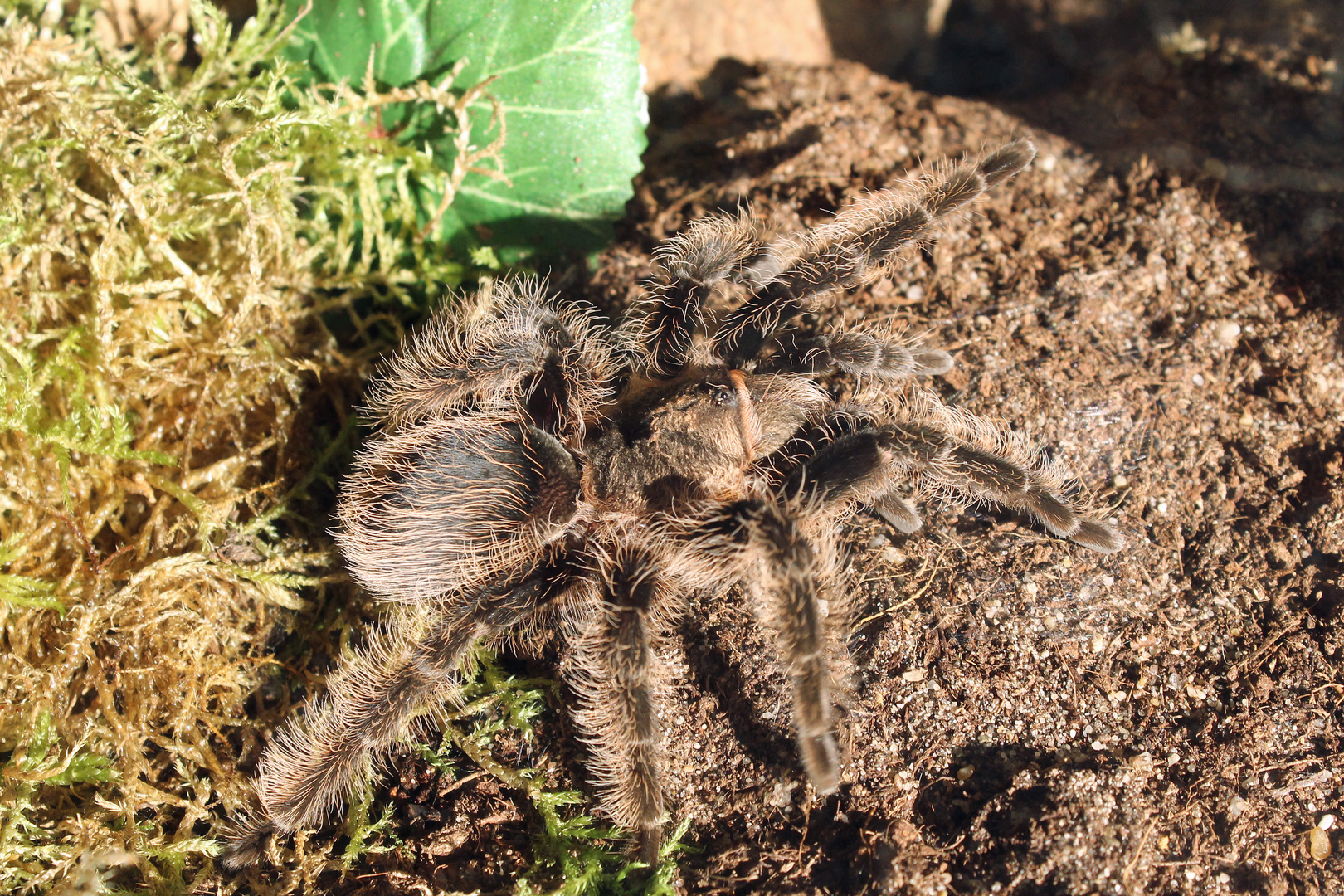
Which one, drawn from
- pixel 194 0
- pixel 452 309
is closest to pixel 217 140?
pixel 194 0

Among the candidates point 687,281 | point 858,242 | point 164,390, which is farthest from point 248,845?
point 858,242

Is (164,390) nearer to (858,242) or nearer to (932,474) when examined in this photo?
(858,242)

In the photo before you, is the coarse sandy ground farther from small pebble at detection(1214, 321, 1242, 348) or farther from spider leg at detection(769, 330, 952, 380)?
spider leg at detection(769, 330, 952, 380)

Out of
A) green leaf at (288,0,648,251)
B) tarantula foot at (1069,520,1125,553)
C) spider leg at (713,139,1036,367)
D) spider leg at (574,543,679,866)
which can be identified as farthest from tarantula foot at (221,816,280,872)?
tarantula foot at (1069,520,1125,553)

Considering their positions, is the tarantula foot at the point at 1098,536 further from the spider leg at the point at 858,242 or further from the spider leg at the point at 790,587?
the spider leg at the point at 858,242

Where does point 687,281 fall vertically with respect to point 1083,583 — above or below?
above

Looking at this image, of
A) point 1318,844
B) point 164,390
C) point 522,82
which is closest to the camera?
point 1318,844

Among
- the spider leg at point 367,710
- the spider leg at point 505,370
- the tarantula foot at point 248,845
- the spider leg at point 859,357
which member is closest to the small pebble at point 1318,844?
Result: the spider leg at point 859,357
